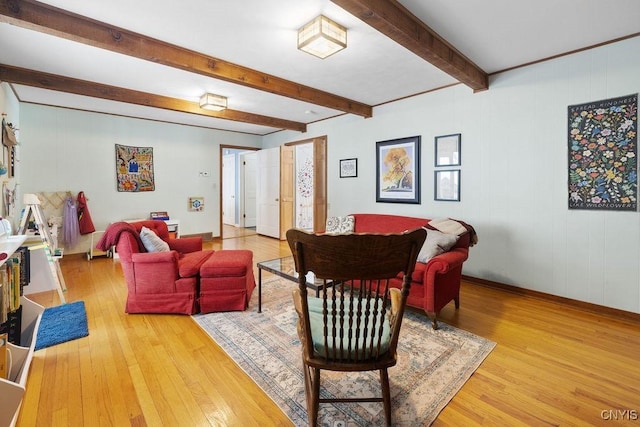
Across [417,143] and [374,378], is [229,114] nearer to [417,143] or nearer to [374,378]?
[417,143]

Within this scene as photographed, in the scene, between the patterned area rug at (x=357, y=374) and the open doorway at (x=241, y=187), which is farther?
the open doorway at (x=241, y=187)

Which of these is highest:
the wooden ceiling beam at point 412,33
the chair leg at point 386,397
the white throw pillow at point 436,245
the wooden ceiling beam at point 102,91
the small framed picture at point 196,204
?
the wooden ceiling beam at point 102,91

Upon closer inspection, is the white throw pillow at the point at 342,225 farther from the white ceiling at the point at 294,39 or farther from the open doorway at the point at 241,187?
the open doorway at the point at 241,187

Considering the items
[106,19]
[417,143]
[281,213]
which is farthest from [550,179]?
[281,213]

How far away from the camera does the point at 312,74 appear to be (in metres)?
3.42

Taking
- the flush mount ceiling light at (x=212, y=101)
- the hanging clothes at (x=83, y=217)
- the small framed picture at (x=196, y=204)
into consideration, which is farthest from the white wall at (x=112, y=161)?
the flush mount ceiling light at (x=212, y=101)

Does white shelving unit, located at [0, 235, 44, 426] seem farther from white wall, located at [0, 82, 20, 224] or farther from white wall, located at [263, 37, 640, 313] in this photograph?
white wall, located at [263, 37, 640, 313]

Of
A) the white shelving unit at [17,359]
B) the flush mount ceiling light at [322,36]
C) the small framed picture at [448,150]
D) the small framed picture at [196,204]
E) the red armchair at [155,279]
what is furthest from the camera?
the small framed picture at [196,204]

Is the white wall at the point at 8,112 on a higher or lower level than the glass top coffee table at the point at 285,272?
higher

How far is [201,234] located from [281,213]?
5.74 feet

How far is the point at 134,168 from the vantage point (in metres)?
5.45

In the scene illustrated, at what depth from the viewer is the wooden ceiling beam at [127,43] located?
6.77 ft

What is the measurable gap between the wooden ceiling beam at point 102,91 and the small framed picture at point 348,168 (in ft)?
5.73

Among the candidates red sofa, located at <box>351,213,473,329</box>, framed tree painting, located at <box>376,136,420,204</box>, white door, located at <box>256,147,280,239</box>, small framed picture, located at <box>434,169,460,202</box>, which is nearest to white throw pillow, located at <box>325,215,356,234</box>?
framed tree painting, located at <box>376,136,420,204</box>
